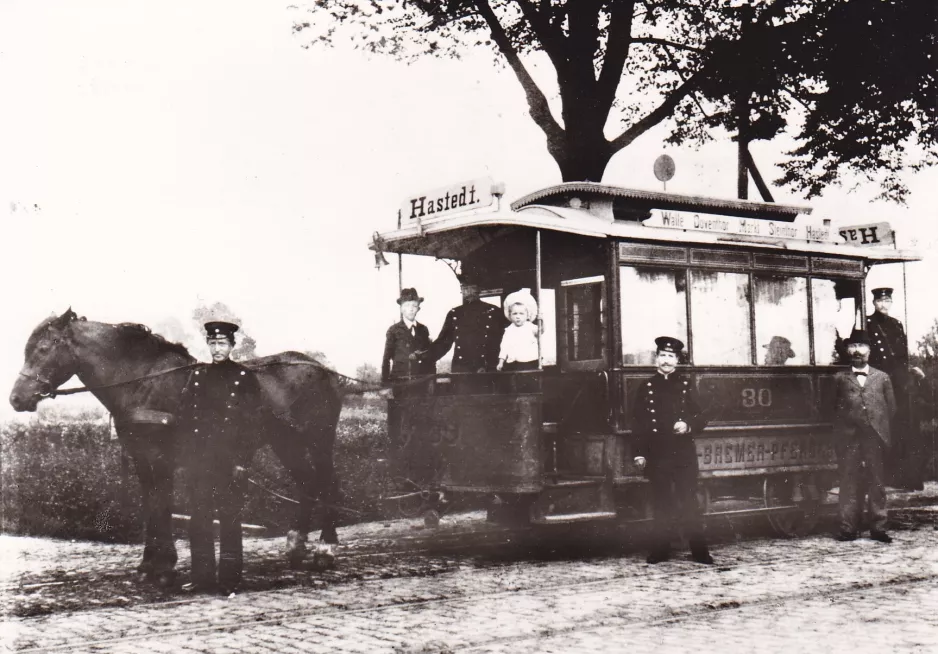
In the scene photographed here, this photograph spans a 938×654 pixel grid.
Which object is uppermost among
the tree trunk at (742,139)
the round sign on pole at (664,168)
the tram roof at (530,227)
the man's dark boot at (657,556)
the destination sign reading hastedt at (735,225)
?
the tree trunk at (742,139)

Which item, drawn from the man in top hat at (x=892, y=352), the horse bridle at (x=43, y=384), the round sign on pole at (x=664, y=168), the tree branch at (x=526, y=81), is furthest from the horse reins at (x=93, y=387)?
the tree branch at (x=526, y=81)

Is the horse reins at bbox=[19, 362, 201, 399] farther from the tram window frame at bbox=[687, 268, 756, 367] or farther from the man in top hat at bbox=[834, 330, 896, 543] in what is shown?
the man in top hat at bbox=[834, 330, 896, 543]

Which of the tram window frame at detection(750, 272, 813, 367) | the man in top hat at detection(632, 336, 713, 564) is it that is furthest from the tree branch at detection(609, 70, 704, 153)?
the man in top hat at detection(632, 336, 713, 564)

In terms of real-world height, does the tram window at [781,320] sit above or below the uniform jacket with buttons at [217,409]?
above

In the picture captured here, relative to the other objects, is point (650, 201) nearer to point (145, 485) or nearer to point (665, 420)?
point (665, 420)

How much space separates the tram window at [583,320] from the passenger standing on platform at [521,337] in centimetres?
69

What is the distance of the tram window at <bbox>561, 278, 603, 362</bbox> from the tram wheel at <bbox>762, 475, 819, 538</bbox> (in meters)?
2.32

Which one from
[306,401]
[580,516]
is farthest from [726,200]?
[306,401]

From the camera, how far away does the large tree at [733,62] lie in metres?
14.7

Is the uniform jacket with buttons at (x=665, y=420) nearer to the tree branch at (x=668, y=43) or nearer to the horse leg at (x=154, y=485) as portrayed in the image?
the horse leg at (x=154, y=485)

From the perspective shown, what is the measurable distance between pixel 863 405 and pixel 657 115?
7.09 m

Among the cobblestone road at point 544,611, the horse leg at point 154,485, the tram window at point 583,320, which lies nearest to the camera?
the cobblestone road at point 544,611

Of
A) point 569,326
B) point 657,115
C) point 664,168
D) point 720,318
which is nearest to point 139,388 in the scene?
point 569,326

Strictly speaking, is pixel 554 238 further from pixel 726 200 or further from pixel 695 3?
pixel 695 3
